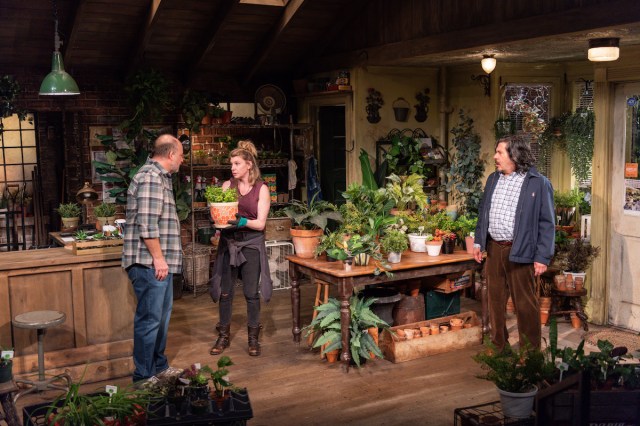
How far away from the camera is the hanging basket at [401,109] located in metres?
8.89

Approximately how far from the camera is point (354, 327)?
5.75 m

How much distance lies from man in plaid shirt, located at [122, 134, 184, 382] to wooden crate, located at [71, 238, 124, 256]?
0.60 metres

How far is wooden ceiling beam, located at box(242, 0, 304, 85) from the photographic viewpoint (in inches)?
322

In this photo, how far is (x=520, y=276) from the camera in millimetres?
5586

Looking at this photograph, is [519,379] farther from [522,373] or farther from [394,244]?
[394,244]

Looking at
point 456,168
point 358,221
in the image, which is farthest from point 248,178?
point 456,168

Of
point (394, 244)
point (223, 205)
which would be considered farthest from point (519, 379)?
point (223, 205)

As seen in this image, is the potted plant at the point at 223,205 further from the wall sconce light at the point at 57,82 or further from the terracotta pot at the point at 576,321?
the terracotta pot at the point at 576,321

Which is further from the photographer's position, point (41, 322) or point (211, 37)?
point (211, 37)

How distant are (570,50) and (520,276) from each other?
2667 millimetres

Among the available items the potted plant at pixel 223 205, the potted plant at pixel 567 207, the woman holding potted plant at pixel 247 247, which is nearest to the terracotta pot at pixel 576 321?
the potted plant at pixel 567 207

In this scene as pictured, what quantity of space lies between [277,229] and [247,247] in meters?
3.03

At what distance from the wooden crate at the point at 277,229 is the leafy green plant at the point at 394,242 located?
3101mm

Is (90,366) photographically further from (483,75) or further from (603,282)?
(483,75)
